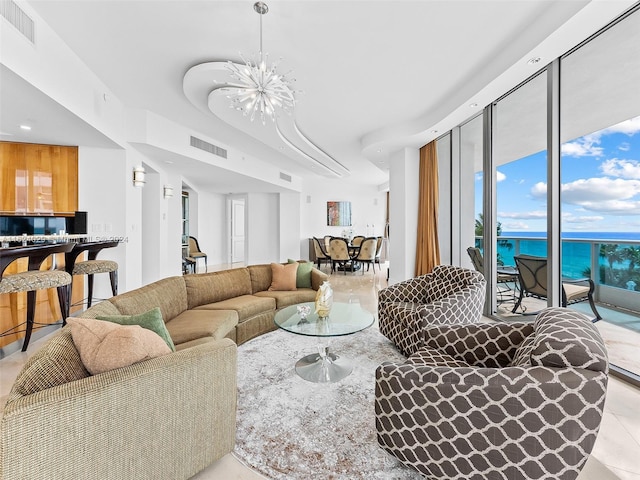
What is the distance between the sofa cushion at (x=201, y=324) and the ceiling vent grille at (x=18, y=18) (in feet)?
8.33

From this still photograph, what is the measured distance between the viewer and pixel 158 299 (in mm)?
2496

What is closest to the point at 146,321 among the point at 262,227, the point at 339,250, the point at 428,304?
the point at 428,304

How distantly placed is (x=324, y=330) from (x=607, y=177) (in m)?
2.83

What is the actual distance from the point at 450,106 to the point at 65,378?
4.37 meters

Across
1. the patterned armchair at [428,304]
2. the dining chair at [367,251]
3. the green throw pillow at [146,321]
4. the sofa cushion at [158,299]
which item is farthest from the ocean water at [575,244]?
the dining chair at [367,251]

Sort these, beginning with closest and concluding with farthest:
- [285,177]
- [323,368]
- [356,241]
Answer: [323,368] < [285,177] < [356,241]

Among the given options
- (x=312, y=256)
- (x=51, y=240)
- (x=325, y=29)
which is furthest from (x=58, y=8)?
(x=312, y=256)

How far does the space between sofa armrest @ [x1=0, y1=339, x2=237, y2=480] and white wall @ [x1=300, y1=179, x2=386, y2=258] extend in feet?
25.9

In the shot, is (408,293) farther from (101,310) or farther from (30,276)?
(30,276)

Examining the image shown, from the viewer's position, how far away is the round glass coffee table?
2.24 meters

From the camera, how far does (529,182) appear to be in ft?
10.8

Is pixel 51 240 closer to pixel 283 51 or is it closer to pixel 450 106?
pixel 283 51

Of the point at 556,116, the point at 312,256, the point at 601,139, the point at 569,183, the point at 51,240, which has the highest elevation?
the point at 556,116

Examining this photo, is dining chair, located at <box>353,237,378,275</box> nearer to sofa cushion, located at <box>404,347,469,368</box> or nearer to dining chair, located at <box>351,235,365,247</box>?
dining chair, located at <box>351,235,365,247</box>
